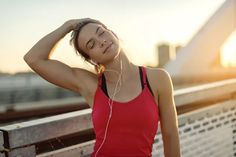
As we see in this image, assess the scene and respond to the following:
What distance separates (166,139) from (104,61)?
1.87ft

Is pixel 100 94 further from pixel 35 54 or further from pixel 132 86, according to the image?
pixel 35 54

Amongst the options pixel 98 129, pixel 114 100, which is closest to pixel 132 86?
pixel 114 100

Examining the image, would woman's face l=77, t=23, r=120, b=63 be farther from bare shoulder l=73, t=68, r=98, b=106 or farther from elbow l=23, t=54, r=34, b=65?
elbow l=23, t=54, r=34, b=65

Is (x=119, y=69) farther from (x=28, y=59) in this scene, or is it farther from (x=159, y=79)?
(x=28, y=59)

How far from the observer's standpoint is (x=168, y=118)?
2.42m

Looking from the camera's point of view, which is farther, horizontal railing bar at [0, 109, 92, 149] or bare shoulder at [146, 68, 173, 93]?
bare shoulder at [146, 68, 173, 93]

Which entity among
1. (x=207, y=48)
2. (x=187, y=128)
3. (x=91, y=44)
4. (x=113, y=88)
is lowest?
(x=207, y=48)

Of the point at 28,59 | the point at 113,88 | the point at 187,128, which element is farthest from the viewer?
the point at 187,128

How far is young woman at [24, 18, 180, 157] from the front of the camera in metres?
2.27

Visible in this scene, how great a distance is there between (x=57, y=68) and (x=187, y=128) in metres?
1.53

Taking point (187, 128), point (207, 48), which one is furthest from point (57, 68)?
point (207, 48)

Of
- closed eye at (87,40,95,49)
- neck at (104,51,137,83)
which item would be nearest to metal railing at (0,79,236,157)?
neck at (104,51,137,83)

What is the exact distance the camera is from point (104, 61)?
7.66 feet

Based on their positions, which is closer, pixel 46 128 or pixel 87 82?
pixel 46 128
